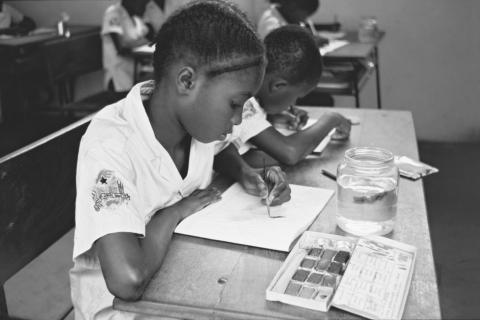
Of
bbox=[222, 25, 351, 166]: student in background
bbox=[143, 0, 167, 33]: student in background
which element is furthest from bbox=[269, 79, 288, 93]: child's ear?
bbox=[143, 0, 167, 33]: student in background

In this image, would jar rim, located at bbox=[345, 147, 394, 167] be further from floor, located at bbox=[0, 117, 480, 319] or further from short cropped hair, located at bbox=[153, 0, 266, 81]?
floor, located at bbox=[0, 117, 480, 319]

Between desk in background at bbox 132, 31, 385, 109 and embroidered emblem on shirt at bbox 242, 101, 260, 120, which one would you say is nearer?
embroidered emblem on shirt at bbox 242, 101, 260, 120

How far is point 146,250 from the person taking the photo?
90 centimetres

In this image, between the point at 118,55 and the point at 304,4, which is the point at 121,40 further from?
the point at 304,4

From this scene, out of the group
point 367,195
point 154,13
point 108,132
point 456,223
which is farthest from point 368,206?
point 154,13

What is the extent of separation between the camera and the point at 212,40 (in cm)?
102

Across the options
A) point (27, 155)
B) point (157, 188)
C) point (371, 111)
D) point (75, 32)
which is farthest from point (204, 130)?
point (75, 32)

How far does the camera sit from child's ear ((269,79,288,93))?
1665 mm

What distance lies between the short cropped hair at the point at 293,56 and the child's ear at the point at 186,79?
2.22 ft

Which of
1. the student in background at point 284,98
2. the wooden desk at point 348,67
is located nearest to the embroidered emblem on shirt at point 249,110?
the student in background at point 284,98

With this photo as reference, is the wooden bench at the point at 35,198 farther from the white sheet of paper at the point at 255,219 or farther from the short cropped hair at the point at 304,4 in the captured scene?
the short cropped hair at the point at 304,4

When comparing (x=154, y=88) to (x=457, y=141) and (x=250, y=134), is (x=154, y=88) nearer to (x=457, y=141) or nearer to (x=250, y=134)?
(x=250, y=134)

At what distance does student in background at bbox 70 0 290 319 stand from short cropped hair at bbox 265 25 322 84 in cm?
56

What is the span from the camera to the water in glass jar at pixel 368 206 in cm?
100
